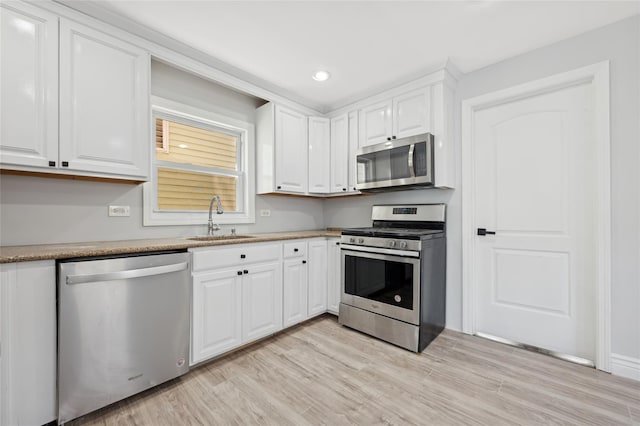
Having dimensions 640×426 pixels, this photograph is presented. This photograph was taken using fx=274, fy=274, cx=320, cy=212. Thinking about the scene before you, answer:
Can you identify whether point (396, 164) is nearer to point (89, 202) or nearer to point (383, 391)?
point (383, 391)

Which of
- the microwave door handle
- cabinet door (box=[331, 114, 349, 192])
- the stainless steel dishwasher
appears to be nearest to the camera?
the stainless steel dishwasher

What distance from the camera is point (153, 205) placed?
2383 mm

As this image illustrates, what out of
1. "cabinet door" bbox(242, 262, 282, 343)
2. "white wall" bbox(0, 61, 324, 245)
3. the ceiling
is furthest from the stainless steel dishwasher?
→ the ceiling

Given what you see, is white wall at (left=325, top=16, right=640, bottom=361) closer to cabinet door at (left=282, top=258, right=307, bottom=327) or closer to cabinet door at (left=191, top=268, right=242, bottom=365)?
cabinet door at (left=282, top=258, right=307, bottom=327)

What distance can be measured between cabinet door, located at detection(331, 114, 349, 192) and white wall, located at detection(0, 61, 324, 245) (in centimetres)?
114

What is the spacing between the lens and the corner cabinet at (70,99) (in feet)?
5.13

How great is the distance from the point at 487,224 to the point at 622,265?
902 mm

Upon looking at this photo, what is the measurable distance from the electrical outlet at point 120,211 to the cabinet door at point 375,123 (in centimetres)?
237

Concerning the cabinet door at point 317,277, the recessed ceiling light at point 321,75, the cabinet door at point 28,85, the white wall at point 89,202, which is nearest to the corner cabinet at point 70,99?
the cabinet door at point 28,85

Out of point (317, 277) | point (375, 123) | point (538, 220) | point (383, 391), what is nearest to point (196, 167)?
point (317, 277)

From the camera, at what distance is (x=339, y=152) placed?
134 inches

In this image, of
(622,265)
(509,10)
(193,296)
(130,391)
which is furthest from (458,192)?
(130,391)

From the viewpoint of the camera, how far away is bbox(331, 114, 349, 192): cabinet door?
332 cm

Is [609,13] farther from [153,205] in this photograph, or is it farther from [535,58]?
[153,205]
